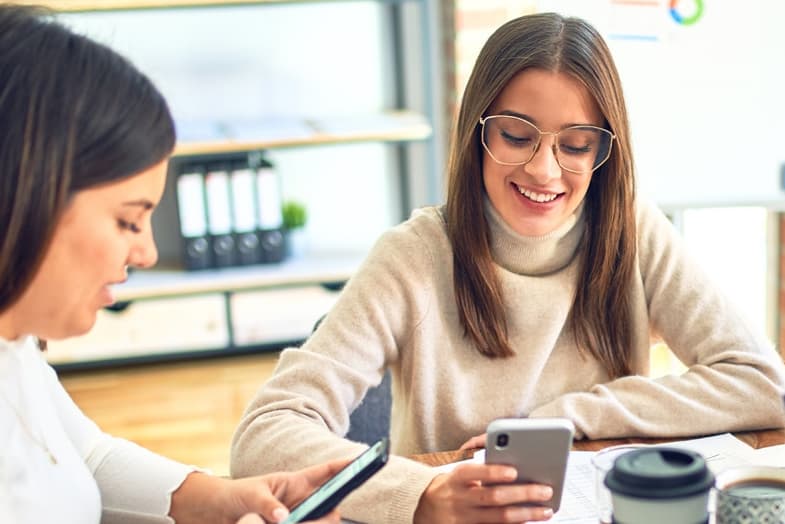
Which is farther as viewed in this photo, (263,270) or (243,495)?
(263,270)

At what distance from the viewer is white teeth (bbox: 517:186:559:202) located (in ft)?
5.04

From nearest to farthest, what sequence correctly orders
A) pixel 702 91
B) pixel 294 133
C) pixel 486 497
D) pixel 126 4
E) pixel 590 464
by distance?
1. pixel 486 497
2. pixel 590 464
3. pixel 702 91
4. pixel 126 4
5. pixel 294 133

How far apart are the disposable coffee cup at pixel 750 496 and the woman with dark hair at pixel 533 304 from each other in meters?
0.45

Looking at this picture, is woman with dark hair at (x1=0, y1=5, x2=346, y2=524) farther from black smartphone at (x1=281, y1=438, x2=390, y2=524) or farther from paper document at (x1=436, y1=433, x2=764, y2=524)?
paper document at (x1=436, y1=433, x2=764, y2=524)

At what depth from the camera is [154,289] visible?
3.53 m

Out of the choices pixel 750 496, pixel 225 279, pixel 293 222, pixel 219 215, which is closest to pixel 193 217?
pixel 219 215

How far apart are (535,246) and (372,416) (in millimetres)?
353

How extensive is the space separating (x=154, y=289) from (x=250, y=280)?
31 centimetres

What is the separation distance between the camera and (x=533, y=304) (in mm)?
1595

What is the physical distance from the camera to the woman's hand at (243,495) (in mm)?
Answer: 1178

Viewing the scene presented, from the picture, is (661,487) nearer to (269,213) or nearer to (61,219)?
(61,219)

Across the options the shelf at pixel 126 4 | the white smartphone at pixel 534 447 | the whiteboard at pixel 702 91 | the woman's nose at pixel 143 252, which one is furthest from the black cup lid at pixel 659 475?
the shelf at pixel 126 4

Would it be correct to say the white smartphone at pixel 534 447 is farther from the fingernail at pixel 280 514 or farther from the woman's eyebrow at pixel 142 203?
the woman's eyebrow at pixel 142 203

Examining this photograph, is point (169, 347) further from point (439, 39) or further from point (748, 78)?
point (748, 78)
